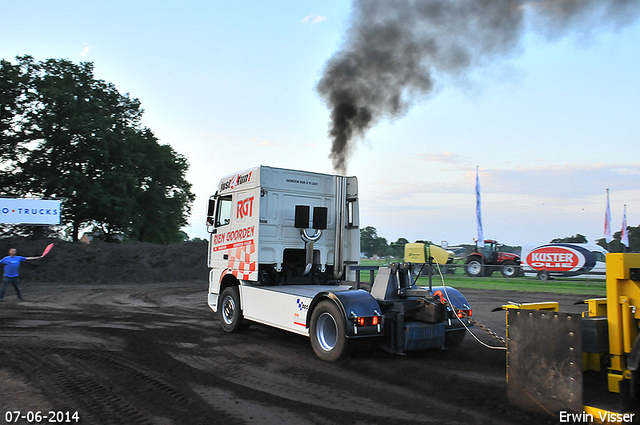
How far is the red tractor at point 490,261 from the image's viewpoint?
28484 mm

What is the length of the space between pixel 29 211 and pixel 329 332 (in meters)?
25.0

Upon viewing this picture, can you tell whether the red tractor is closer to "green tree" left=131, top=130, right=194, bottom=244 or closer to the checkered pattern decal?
the checkered pattern decal

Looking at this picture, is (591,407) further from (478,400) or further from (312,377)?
(312,377)

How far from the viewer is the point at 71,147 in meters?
32.4

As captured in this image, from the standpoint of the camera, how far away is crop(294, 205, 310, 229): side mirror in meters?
8.98

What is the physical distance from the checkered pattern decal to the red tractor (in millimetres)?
22070

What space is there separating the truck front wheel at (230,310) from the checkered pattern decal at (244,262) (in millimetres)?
411

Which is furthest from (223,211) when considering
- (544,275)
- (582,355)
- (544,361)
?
(544,275)

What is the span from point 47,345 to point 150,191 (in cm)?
3203

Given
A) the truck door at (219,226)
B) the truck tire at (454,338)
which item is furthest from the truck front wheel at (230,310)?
the truck tire at (454,338)

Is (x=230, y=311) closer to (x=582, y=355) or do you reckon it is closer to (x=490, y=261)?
(x=582, y=355)

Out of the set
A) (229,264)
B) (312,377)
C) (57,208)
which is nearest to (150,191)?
(57,208)

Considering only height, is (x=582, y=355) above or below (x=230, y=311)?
above

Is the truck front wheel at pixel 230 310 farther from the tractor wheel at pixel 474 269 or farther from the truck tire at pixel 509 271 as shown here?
the truck tire at pixel 509 271
